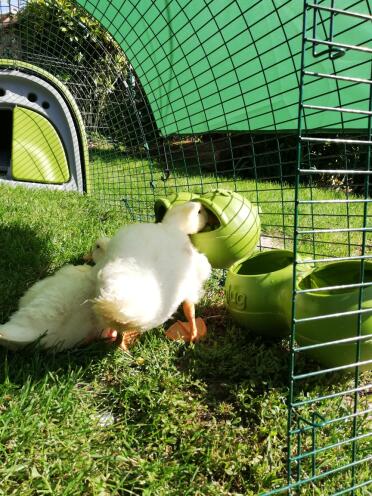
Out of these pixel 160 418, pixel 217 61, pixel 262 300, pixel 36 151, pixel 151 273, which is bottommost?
pixel 160 418

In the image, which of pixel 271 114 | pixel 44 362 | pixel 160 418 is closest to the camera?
pixel 160 418

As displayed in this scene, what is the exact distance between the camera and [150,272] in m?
1.13

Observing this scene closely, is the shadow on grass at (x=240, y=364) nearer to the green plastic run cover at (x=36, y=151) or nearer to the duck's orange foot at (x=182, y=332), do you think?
the duck's orange foot at (x=182, y=332)

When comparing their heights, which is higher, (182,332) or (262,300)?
(262,300)

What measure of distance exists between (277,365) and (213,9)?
1680 millimetres

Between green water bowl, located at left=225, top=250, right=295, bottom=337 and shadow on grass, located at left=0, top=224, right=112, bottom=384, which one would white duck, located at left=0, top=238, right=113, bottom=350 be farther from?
green water bowl, located at left=225, top=250, right=295, bottom=337

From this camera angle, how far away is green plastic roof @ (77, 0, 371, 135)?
1994 millimetres

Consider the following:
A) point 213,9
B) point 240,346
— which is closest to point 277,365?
point 240,346

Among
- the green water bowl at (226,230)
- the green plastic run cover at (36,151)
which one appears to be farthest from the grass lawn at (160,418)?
the green plastic run cover at (36,151)

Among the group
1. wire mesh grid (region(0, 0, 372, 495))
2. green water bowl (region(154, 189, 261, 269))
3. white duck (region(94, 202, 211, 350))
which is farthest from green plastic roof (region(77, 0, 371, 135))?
white duck (region(94, 202, 211, 350))

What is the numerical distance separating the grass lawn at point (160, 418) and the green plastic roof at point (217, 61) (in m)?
1.12

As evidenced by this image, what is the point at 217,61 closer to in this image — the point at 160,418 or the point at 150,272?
the point at 150,272

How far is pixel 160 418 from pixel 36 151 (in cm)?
296

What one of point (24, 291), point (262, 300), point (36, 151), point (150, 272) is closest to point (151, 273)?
point (150, 272)
